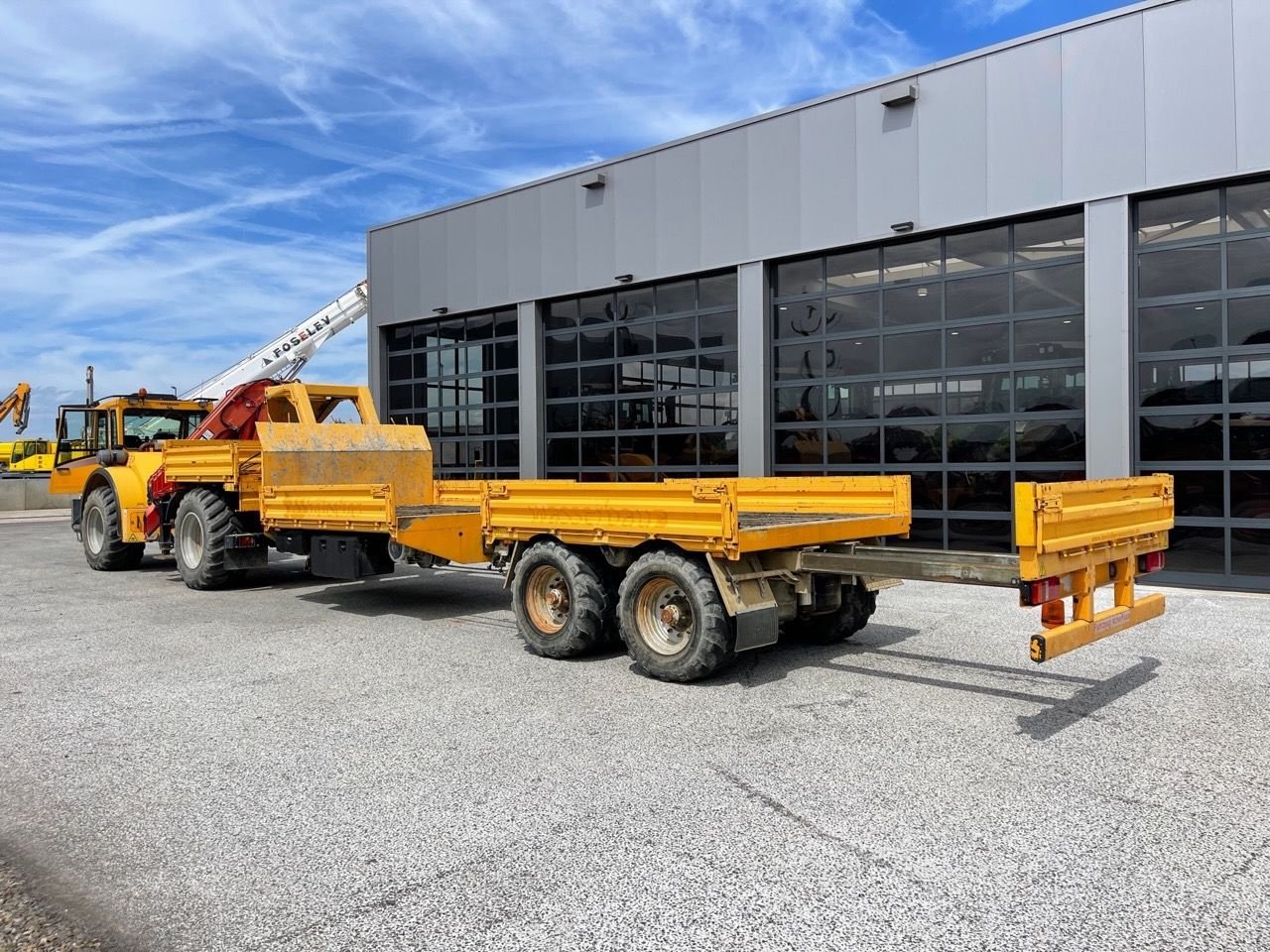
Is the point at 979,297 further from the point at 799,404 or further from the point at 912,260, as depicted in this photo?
the point at 799,404

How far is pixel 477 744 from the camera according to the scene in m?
5.09

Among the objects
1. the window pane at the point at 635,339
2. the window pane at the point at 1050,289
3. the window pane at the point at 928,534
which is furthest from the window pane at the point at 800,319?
the window pane at the point at 928,534

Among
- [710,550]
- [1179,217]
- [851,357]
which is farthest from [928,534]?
[710,550]

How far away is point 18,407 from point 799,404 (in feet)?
119

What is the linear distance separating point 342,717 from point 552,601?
82.9 inches

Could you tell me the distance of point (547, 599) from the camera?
7.45 meters

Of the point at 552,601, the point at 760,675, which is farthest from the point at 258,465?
the point at 760,675

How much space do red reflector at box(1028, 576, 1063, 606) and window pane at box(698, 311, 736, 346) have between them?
9.82 metres

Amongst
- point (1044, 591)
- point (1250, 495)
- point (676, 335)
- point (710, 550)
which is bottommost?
point (1044, 591)

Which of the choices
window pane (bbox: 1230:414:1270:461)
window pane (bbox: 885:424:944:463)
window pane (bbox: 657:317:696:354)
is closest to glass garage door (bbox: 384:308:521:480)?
window pane (bbox: 657:317:696:354)

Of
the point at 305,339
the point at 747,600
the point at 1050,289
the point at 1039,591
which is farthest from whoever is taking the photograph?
the point at 305,339

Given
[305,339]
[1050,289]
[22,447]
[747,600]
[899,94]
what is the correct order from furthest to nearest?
[22,447]
[305,339]
[899,94]
[1050,289]
[747,600]

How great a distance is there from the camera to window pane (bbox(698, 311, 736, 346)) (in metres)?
14.6

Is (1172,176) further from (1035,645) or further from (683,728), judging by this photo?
(683,728)
